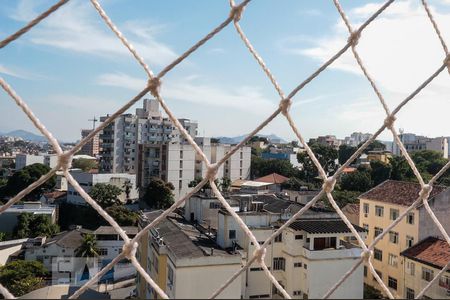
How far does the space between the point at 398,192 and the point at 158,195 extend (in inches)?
221

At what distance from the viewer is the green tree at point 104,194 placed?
867cm

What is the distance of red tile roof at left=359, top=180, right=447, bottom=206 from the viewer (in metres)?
4.97

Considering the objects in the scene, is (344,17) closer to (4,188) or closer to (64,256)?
(64,256)

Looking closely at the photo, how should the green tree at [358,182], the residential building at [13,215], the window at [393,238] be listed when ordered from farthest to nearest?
the green tree at [358,182]
the residential building at [13,215]
the window at [393,238]

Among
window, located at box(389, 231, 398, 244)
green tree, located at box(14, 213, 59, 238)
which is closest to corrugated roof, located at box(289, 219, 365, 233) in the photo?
window, located at box(389, 231, 398, 244)

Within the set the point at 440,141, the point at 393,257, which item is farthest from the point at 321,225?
the point at 440,141

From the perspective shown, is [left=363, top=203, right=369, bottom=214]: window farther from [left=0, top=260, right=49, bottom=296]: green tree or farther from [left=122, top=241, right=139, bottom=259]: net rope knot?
[left=122, top=241, right=139, bottom=259]: net rope knot

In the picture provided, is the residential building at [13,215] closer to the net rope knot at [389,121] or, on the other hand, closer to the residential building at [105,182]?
the residential building at [105,182]

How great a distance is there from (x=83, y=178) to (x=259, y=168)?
21.2ft

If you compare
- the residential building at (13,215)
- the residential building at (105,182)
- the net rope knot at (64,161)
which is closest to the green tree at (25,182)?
the residential building at (105,182)

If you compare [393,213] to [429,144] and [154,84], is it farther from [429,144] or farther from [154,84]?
[429,144]

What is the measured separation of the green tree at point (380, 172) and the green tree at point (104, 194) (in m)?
5.97

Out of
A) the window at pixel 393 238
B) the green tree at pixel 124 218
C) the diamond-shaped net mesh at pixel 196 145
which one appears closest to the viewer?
the diamond-shaped net mesh at pixel 196 145

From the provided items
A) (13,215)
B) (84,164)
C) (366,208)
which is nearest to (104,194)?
(13,215)
